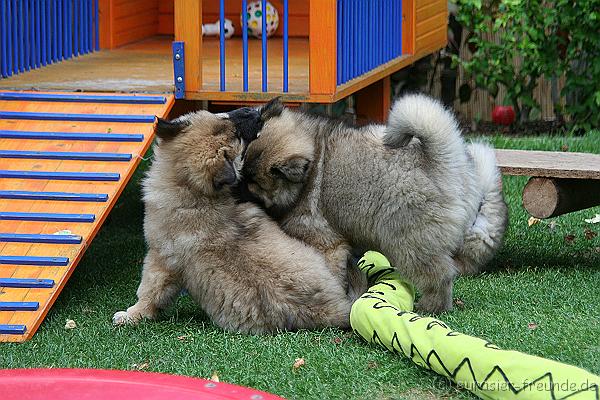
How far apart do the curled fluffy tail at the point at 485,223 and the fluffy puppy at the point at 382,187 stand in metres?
0.70

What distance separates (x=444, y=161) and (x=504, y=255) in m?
1.70

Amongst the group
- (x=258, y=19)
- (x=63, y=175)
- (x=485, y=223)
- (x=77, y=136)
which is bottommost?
(x=485, y=223)

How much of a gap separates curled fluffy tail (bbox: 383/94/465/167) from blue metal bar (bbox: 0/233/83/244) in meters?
1.79

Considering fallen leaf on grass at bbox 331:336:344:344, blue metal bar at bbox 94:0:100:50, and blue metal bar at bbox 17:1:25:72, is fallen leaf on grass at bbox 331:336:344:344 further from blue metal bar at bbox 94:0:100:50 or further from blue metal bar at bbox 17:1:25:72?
blue metal bar at bbox 94:0:100:50

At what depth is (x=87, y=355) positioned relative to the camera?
4715 mm

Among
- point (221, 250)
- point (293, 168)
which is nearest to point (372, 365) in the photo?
point (221, 250)

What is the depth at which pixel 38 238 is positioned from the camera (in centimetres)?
544

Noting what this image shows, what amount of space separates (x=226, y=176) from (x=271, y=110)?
0.58m

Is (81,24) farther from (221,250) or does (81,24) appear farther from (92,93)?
(221,250)

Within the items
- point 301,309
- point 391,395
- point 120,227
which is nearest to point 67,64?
point 120,227

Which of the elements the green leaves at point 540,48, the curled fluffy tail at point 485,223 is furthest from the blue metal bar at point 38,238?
the green leaves at point 540,48

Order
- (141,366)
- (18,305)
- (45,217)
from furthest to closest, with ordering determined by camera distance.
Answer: (45,217) < (18,305) < (141,366)

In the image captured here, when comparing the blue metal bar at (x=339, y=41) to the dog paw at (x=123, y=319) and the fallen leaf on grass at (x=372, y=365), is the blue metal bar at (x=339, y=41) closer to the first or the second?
the dog paw at (x=123, y=319)

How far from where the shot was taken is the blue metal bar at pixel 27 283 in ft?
17.0
